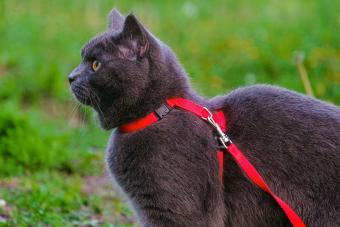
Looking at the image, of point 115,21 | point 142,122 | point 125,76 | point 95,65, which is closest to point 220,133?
point 142,122

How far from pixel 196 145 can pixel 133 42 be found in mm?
583

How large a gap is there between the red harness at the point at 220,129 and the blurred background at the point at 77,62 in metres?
0.59

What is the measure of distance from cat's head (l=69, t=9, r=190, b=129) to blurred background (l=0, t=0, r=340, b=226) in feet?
1.48

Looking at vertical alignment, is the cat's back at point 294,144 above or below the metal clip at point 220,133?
below

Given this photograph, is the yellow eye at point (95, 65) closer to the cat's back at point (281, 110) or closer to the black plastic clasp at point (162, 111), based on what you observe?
the black plastic clasp at point (162, 111)

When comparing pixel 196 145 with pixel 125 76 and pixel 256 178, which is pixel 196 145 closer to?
pixel 256 178

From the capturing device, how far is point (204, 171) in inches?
123

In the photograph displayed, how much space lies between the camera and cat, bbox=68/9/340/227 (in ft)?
10.2

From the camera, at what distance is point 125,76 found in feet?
10.5

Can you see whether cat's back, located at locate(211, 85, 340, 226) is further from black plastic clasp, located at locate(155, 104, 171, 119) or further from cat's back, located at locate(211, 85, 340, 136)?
black plastic clasp, located at locate(155, 104, 171, 119)

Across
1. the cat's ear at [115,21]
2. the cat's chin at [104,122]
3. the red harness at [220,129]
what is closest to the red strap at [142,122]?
the red harness at [220,129]

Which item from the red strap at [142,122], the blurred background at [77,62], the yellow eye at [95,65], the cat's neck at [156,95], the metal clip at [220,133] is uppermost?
the yellow eye at [95,65]

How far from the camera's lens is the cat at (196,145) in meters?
3.12

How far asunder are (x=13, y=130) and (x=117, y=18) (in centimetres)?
186
